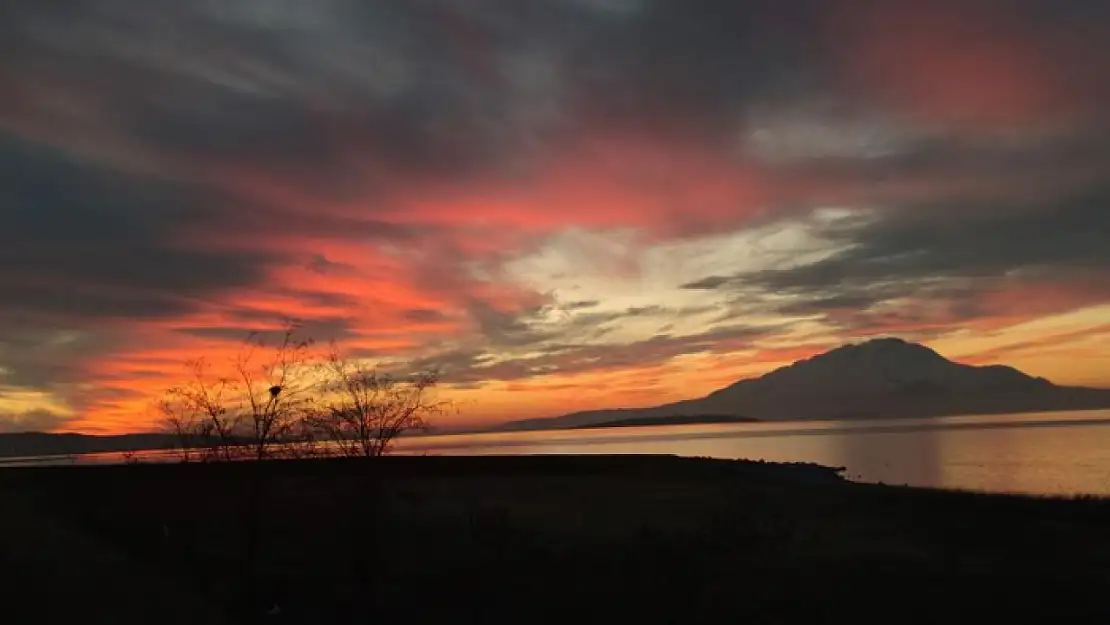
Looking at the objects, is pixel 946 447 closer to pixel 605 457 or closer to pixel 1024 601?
pixel 605 457

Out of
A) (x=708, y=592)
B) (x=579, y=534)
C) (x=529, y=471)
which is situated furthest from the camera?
(x=529, y=471)

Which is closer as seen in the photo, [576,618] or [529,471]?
[576,618]

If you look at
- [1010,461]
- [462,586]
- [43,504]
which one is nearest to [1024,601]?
[462,586]

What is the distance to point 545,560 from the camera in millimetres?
21203

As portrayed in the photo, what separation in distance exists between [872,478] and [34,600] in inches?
2184

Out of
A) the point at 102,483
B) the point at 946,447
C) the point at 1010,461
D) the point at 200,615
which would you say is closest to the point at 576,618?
the point at 200,615

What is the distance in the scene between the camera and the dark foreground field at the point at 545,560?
55.0 ft

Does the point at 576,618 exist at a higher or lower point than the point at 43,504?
lower

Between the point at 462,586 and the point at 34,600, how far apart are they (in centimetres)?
865

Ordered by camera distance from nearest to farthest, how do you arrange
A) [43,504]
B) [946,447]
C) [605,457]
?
1. [43,504]
2. [605,457]
3. [946,447]

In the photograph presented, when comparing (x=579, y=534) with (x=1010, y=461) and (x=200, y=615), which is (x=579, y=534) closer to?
(x=200, y=615)

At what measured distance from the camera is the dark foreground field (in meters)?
16.8

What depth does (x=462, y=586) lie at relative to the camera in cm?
1875

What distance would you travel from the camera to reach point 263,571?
21312 millimetres
